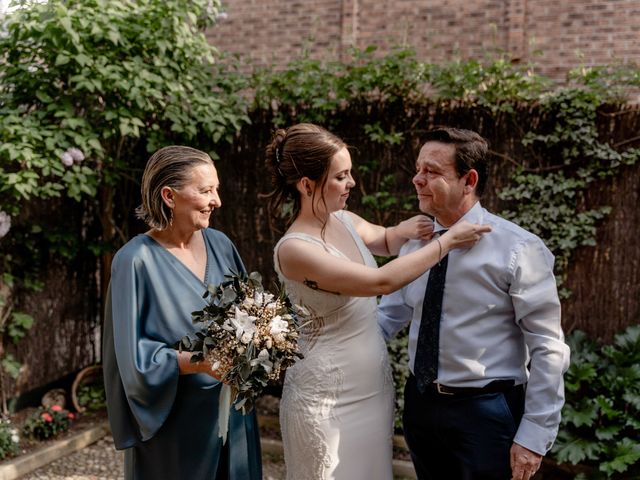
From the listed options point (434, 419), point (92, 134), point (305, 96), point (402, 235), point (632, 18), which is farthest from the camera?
point (632, 18)

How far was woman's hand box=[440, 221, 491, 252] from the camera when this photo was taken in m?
2.21

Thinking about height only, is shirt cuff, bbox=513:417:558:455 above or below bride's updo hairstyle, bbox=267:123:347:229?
below

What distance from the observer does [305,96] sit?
504 cm

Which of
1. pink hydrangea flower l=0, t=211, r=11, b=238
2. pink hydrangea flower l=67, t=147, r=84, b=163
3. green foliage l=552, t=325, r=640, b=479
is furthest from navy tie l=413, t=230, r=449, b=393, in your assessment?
pink hydrangea flower l=0, t=211, r=11, b=238

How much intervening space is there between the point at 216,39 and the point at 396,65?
537 cm

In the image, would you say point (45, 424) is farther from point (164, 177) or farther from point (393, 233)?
point (393, 233)

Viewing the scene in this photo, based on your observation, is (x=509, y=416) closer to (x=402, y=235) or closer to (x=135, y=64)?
(x=402, y=235)

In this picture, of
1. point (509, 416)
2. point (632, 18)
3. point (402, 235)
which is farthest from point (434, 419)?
point (632, 18)

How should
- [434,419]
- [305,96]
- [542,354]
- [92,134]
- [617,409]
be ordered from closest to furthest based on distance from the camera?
[542,354] < [434,419] < [617,409] < [92,134] < [305,96]

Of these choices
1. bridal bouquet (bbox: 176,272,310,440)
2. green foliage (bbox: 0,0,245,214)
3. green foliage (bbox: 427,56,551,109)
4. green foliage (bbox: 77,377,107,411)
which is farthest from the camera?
green foliage (bbox: 77,377,107,411)

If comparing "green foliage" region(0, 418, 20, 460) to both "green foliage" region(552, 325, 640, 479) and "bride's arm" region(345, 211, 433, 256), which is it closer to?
"bride's arm" region(345, 211, 433, 256)

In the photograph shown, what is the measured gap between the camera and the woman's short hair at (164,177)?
243 cm

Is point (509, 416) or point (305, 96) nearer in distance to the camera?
point (509, 416)

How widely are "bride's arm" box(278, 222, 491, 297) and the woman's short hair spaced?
47 cm
